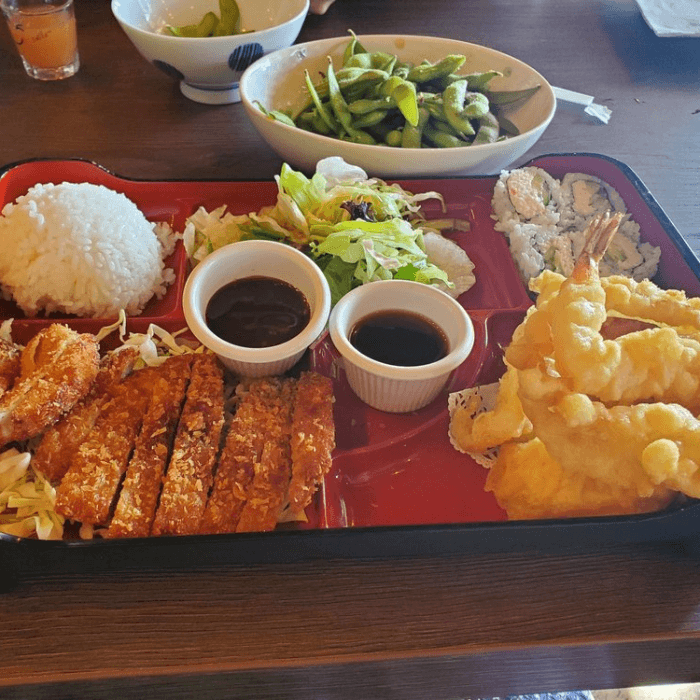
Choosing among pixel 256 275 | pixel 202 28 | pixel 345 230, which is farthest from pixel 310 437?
pixel 202 28

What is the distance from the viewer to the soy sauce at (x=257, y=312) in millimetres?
1474

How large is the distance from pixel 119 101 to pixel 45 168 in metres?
0.65

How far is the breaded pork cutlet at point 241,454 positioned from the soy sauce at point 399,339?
25 cm

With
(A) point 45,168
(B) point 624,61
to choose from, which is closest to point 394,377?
(A) point 45,168

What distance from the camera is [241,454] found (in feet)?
4.36

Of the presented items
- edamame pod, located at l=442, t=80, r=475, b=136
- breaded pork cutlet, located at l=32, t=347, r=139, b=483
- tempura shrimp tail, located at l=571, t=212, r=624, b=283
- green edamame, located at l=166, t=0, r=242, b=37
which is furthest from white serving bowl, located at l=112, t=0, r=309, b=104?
tempura shrimp tail, located at l=571, t=212, r=624, b=283

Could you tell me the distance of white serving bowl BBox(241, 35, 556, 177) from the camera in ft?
6.07

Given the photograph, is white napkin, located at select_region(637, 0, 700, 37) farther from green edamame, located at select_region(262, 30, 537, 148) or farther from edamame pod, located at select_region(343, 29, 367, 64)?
edamame pod, located at select_region(343, 29, 367, 64)

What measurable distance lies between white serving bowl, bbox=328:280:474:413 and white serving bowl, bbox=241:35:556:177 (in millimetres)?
546

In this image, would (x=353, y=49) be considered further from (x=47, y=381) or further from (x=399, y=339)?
(x=47, y=381)

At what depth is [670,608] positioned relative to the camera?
1.15m

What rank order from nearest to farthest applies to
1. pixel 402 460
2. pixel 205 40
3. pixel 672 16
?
pixel 402 460 < pixel 205 40 < pixel 672 16

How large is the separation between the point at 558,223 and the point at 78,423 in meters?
1.47

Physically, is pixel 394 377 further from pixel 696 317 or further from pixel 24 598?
pixel 24 598
